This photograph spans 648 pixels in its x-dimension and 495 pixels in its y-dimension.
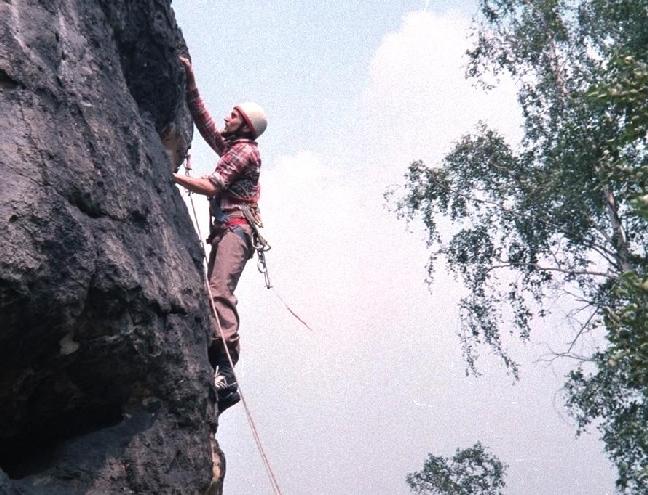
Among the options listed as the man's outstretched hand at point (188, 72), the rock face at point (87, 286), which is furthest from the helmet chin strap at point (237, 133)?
the rock face at point (87, 286)

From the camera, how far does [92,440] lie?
169 inches

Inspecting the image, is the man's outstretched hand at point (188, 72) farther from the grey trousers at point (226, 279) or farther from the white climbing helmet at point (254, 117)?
the grey trousers at point (226, 279)

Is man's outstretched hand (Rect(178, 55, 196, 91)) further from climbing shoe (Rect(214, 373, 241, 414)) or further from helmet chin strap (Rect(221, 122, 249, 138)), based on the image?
climbing shoe (Rect(214, 373, 241, 414))

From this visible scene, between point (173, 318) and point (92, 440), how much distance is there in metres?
1.03

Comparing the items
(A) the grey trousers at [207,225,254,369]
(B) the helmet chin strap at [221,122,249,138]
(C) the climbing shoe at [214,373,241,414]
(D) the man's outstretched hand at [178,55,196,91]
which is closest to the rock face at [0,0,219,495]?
(A) the grey trousers at [207,225,254,369]

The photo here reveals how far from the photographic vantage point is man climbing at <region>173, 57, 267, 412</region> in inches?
244

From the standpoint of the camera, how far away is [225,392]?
6125 mm

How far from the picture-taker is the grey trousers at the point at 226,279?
6184 mm

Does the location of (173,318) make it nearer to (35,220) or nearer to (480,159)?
(35,220)

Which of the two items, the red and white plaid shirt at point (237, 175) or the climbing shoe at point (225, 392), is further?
the red and white plaid shirt at point (237, 175)

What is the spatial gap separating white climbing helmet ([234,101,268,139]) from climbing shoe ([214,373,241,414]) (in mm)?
2434

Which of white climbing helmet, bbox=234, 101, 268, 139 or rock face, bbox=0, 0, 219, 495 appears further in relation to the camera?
white climbing helmet, bbox=234, 101, 268, 139

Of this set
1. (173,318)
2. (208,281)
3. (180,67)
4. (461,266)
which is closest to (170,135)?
(180,67)

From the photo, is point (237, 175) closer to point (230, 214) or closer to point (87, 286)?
point (230, 214)
